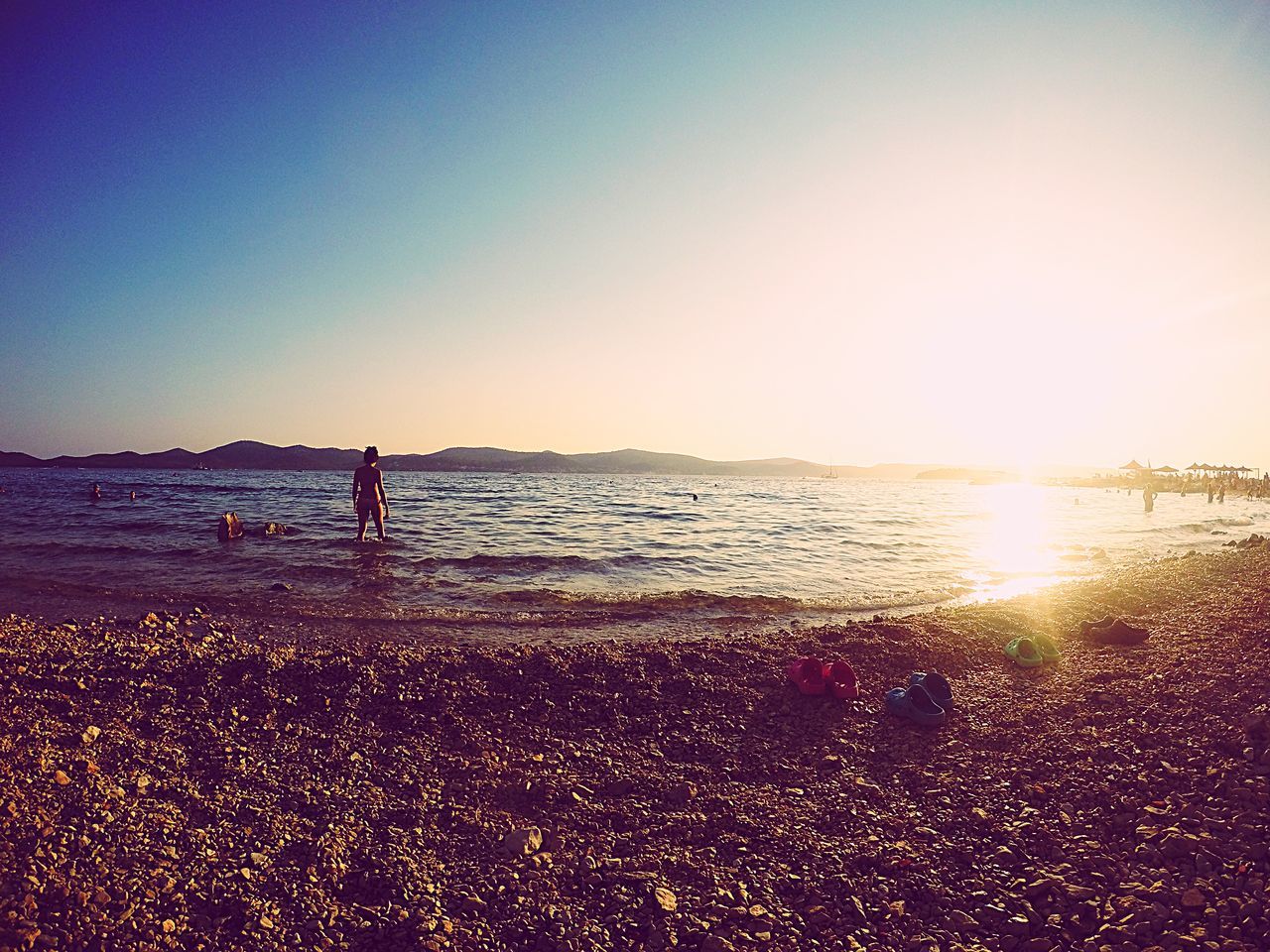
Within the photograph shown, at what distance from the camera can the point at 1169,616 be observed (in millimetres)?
9781

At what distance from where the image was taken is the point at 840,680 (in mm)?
6379

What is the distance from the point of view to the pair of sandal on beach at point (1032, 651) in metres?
7.45

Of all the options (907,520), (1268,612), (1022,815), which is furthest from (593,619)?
(907,520)

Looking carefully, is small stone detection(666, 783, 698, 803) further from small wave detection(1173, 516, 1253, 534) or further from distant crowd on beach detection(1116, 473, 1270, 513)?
distant crowd on beach detection(1116, 473, 1270, 513)

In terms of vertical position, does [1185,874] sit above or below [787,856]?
above

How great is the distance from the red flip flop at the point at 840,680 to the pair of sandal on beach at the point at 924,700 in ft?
1.18

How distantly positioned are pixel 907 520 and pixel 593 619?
2610 cm

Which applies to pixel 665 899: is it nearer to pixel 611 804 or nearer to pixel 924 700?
pixel 611 804

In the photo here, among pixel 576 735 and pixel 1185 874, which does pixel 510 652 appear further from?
pixel 1185 874

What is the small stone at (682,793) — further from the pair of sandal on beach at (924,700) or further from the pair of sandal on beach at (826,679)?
the pair of sandal on beach at (924,700)

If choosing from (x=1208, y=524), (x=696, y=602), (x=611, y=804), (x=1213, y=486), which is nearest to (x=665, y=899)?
(x=611, y=804)

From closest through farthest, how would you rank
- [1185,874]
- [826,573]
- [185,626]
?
[1185,874], [185,626], [826,573]

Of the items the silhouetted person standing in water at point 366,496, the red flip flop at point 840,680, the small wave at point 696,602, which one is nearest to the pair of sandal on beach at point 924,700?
the red flip flop at point 840,680

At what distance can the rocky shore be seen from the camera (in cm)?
303
